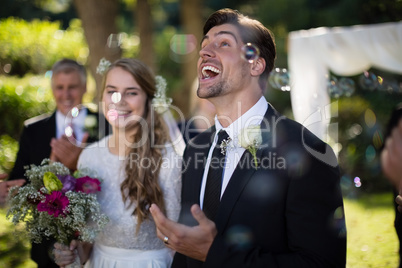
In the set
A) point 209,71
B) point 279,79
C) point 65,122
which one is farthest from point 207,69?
point 65,122

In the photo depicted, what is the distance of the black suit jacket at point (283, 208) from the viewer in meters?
2.26

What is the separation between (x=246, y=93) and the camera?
281 centimetres

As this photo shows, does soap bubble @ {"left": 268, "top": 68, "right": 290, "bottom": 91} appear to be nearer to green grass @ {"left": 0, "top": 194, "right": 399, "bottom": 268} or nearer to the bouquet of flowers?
the bouquet of flowers

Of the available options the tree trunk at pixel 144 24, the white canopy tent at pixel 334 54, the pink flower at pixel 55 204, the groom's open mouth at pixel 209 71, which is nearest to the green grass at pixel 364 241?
the white canopy tent at pixel 334 54

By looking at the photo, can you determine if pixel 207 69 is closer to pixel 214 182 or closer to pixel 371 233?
pixel 214 182

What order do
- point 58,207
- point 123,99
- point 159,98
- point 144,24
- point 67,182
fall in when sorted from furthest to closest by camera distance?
point 144,24
point 159,98
point 123,99
point 67,182
point 58,207

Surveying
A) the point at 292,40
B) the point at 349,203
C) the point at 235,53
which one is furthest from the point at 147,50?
the point at 235,53

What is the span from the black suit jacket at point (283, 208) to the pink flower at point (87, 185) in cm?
108

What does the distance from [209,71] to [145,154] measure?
3.59 ft

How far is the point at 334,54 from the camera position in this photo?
10.2m

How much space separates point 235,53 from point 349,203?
30.0 ft

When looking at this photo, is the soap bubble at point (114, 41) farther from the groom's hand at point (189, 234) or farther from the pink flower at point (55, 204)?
the groom's hand at point (189, 234)

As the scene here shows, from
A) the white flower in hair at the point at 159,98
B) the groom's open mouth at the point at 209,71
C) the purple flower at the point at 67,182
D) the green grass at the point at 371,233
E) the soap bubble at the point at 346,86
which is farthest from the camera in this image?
the green grass at the point at 371,233

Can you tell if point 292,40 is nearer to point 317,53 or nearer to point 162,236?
Answer: point 317,53
